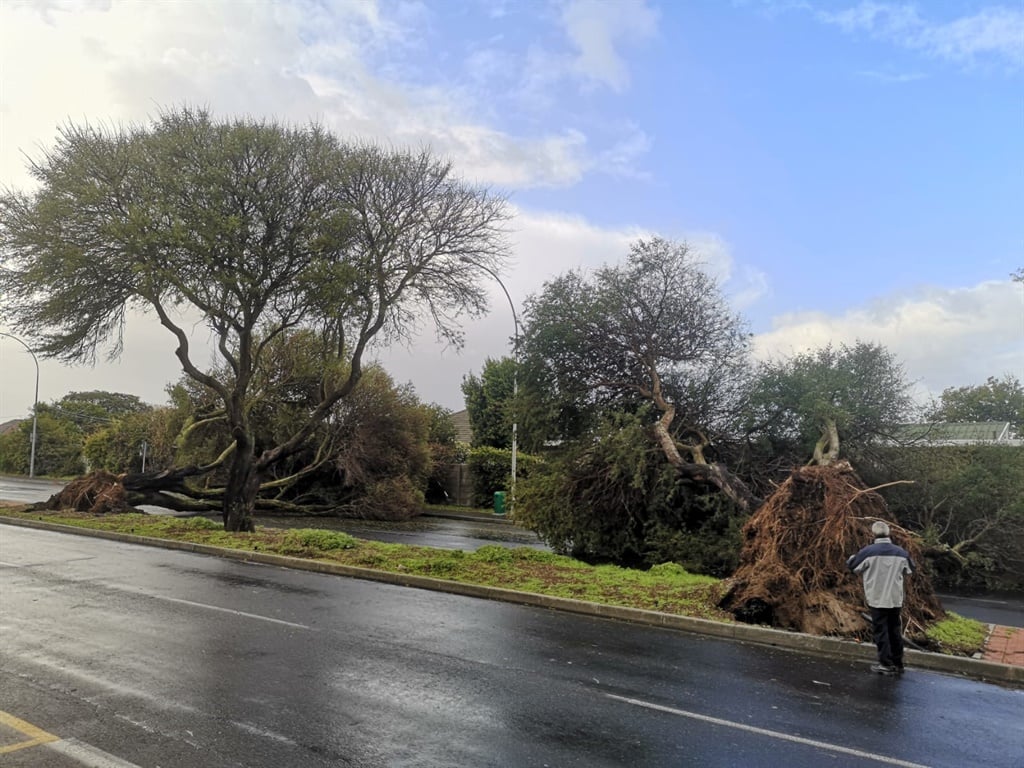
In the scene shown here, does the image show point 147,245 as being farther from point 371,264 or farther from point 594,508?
point 594,508

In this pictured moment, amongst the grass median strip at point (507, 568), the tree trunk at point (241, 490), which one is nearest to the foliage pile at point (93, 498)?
the grass median strip at point (507, 568)

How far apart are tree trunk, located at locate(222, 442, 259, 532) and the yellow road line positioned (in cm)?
1410

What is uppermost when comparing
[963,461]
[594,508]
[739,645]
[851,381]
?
[851,381]

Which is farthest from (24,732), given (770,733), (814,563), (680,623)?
(814,563)

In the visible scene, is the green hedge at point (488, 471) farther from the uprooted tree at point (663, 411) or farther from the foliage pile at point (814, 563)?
the foliage pile at point (814, 563)

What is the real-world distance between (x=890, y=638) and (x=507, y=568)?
6.43m

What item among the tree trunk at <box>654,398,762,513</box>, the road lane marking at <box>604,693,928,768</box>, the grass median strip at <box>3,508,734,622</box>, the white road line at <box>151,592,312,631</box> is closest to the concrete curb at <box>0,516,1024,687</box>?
the grass median strip at <box>3,508,734,622</box>

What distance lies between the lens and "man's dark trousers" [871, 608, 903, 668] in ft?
26.3

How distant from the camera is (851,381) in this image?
16.5 m

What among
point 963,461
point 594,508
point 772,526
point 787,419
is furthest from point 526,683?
point 963,461

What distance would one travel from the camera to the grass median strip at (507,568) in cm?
1074

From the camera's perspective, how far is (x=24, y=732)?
15.8 feet

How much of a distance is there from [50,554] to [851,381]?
1643cm

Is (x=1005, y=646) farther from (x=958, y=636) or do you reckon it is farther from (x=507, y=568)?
(x=507, y=568)
